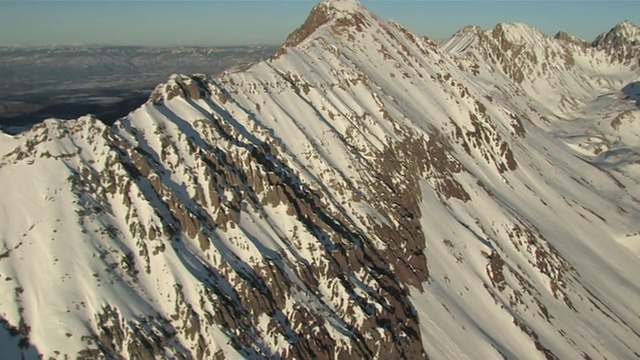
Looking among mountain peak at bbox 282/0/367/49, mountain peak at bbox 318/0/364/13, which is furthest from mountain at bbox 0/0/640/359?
mountain peak at bbox 318/0/364/13

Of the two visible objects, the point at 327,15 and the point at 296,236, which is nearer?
the point at 296,236

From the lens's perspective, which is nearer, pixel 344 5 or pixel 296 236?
pixel 296 236

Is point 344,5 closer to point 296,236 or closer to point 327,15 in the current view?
point 327,15

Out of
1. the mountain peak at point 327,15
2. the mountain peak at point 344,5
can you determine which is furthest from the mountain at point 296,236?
the mountain peak at point 344,5

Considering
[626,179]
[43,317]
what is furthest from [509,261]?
[626,179]

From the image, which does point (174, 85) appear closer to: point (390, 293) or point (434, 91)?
point (390, 293)

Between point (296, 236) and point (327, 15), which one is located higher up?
point (327, 15)

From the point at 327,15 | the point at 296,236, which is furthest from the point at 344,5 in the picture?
the point at 296,236

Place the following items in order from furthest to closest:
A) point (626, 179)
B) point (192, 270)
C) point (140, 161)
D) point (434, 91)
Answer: point (626, 179), point (434, 91), point (140, 161), point (192, 270)

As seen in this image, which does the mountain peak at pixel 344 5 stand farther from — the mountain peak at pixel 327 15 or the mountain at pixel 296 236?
the mountain at pixel 296 236
